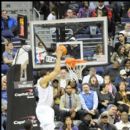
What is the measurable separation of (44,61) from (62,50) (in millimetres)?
5078

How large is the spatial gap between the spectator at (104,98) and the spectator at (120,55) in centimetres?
175

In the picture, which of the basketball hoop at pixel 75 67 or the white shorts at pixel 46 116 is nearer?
the white shorts at pixel 46 116

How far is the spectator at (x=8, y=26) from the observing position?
70.8ft

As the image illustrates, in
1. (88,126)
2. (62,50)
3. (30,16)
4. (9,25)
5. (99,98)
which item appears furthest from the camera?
(30,16)

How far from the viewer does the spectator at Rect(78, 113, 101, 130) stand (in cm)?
1653

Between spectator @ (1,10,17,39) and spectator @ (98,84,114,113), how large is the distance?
14.2 ft

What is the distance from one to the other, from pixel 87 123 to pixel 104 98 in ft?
5.02

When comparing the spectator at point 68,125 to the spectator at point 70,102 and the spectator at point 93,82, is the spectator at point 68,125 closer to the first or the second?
the spectator at point 70,102

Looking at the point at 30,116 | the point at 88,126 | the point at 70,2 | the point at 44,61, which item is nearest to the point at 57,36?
the point at 44,61

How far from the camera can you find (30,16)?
24.6 m

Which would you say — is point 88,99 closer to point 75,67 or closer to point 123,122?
point 75,67

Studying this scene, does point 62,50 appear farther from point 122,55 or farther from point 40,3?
point 40,3

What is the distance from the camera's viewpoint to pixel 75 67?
1825cm

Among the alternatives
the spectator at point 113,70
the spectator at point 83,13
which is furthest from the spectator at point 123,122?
the spectator at point 83,13
